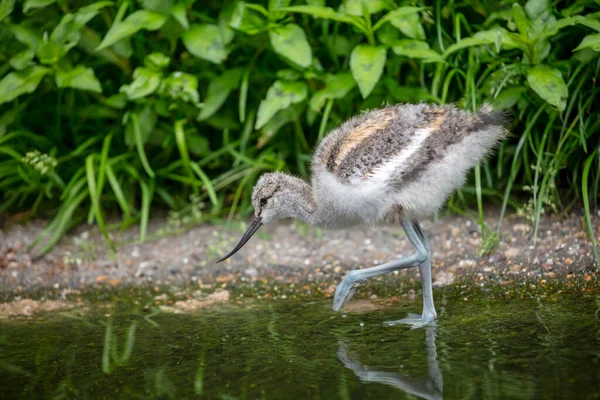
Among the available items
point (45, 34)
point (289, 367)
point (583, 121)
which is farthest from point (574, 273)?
point (45, 34)

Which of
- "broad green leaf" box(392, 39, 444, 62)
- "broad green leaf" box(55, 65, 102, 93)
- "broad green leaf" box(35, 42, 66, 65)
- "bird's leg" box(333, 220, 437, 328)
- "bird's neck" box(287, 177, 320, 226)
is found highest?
"broad green leaf" box(392, 39, 444, 62)

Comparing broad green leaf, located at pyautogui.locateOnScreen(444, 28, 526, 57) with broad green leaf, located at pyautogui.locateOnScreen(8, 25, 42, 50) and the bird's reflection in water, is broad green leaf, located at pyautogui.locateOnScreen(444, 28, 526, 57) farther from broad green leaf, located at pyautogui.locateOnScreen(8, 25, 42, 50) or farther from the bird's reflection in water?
broad green leaf, located at pyautogui.locateOnScreen(8, 25, 42, 50)

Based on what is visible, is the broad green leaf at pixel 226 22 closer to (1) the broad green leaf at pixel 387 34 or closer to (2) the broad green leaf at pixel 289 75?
(2) the broad green leaf at pixel 289 75

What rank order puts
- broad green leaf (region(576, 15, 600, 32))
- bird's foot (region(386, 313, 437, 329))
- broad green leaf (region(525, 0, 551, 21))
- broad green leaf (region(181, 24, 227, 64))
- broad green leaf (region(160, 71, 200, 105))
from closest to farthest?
bird's foot (region(386, 313, 437, 329)), broad green leaf (region(576, 15, 600, 32)), broad green leaf (region(525, 0, 551, 21)), broad green leaf (region(181, 24, 227, 64)), broad green leaf (region(160, 71, 200, 105))

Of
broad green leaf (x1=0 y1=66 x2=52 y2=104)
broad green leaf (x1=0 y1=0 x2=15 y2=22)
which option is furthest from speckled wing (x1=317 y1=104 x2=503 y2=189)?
broad green leaf (x1=0 y1=0 x2=15 y2=22)

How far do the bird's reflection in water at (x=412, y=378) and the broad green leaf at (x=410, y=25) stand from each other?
2.06 metres

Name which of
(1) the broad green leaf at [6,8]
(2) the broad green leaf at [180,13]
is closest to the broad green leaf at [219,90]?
(2) the broad green leaf at [180,13]

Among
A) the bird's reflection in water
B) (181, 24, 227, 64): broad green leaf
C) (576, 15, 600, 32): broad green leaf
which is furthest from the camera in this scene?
(181, 24, 227, 64): broad green leaf

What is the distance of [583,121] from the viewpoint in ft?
14.9

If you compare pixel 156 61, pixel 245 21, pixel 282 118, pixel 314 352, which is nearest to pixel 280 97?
pixel 282 118

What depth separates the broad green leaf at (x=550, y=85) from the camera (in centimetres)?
414

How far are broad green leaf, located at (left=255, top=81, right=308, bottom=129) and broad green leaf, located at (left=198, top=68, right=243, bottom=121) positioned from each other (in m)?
0.40

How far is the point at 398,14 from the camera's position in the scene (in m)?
4.46

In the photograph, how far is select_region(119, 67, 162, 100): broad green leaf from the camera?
496cm
